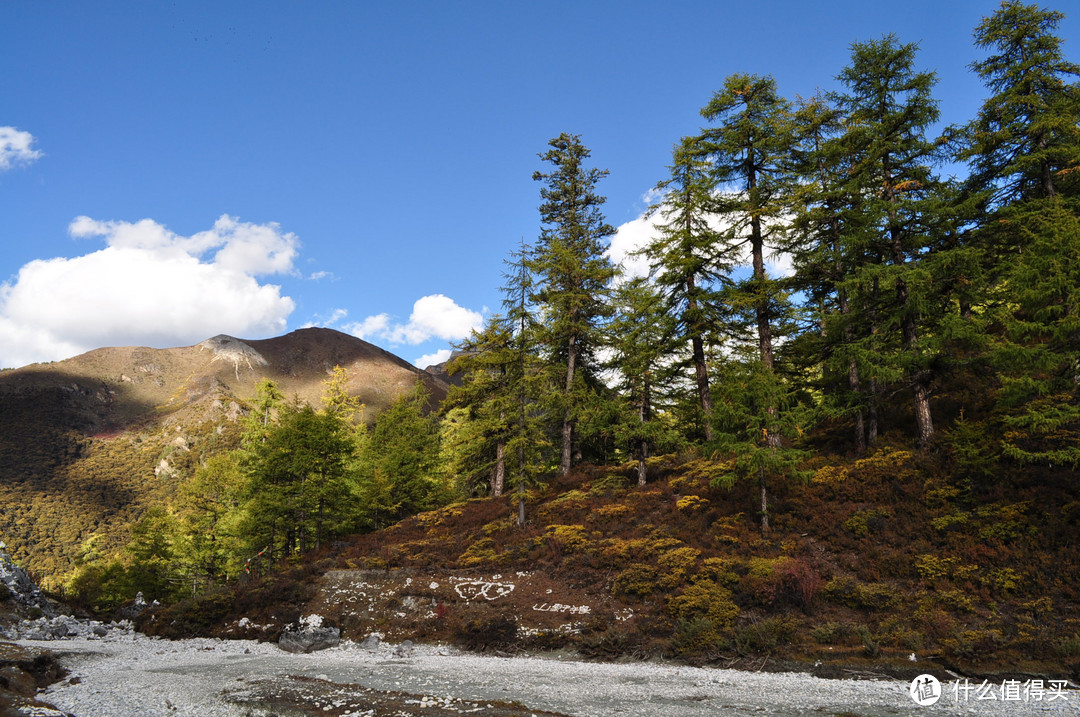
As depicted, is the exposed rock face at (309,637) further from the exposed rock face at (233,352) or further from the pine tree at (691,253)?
the exposed rock face at (233,352)

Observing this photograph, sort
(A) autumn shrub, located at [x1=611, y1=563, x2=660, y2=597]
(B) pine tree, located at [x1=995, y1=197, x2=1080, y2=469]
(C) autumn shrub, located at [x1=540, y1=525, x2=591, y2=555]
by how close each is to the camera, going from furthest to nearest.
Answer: (C) autumn shrub, located at [x1=540, y1=525, x2=591, y2=555] < (A) autumn shrub, located at [x1=611, y1=563, x2=660, y2=597] < (B) pine tree, located at [x1=995, y1=197, x2=1080, y2=469]

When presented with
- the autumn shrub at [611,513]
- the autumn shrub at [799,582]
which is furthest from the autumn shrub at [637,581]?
Result: the autumn shrub at [611,513]

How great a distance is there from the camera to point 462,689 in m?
11.5

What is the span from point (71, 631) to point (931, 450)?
119 ft

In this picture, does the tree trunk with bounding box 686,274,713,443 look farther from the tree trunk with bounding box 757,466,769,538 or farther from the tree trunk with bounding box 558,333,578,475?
the tree trunk with bounding box 558,333,578,475

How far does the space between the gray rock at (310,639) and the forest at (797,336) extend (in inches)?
348

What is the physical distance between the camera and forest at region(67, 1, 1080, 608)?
52.1 ft

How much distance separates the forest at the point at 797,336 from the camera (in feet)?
52.1

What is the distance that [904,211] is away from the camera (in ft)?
60.1

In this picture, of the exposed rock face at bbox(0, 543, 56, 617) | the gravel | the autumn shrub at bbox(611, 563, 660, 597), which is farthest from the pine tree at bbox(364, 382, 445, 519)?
the autumn shrub at bbox(611, 563, 660, 597)

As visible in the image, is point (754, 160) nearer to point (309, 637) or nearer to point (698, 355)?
point (698, 355)

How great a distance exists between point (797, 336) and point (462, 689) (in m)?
21.5

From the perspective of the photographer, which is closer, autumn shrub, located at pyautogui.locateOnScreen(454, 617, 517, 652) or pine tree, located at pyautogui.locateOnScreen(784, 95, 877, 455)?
autumn shrub, located at pyautogui.locateOnScreen(454, 617, 517, 652)

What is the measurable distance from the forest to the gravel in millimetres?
7538
